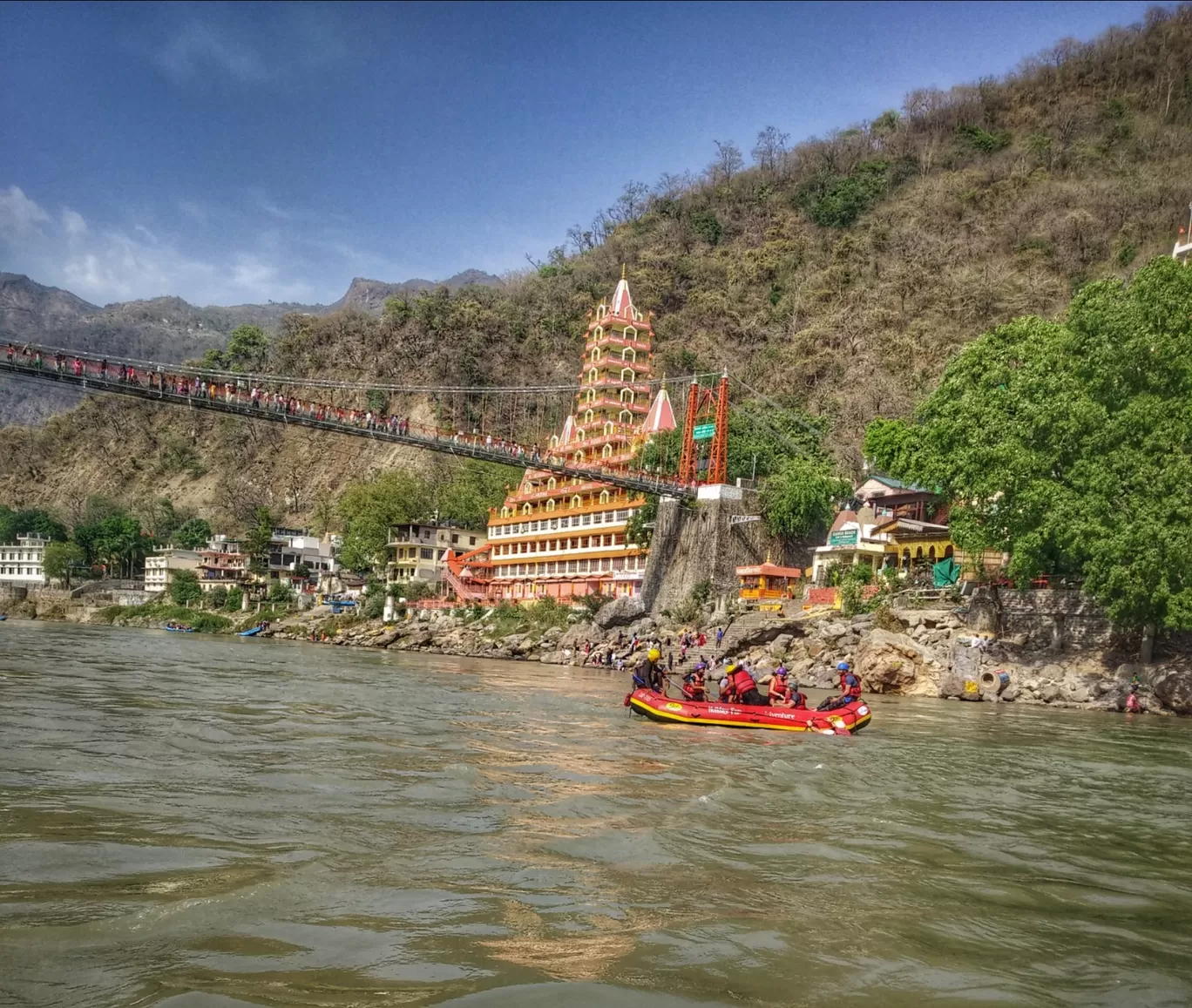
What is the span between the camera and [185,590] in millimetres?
61906

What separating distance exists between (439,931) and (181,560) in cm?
6800

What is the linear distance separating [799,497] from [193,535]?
51625 millimetres

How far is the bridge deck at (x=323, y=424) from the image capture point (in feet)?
91.0

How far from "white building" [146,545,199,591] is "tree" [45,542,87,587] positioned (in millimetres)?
6671

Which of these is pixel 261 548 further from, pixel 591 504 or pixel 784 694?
pixel 784 694

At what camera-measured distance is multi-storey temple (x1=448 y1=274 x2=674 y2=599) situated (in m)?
46.0

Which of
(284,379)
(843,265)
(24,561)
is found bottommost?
(24,561)

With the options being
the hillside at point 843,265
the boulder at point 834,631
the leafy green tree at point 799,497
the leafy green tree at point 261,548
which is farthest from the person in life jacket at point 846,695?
the leafy green tree at point 261,548

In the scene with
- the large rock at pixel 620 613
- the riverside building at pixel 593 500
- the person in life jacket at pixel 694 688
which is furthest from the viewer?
the riverside building at pixel 593 500

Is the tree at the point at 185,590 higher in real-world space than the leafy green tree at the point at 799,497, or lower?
lower

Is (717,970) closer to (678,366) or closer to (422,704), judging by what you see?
(422,704)

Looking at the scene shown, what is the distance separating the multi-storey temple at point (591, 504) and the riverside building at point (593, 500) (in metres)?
0.05

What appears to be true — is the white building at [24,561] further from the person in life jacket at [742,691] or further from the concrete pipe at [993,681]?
the person in life jacket at [742,691]

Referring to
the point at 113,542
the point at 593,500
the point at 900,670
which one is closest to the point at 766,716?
the point at 900,670
